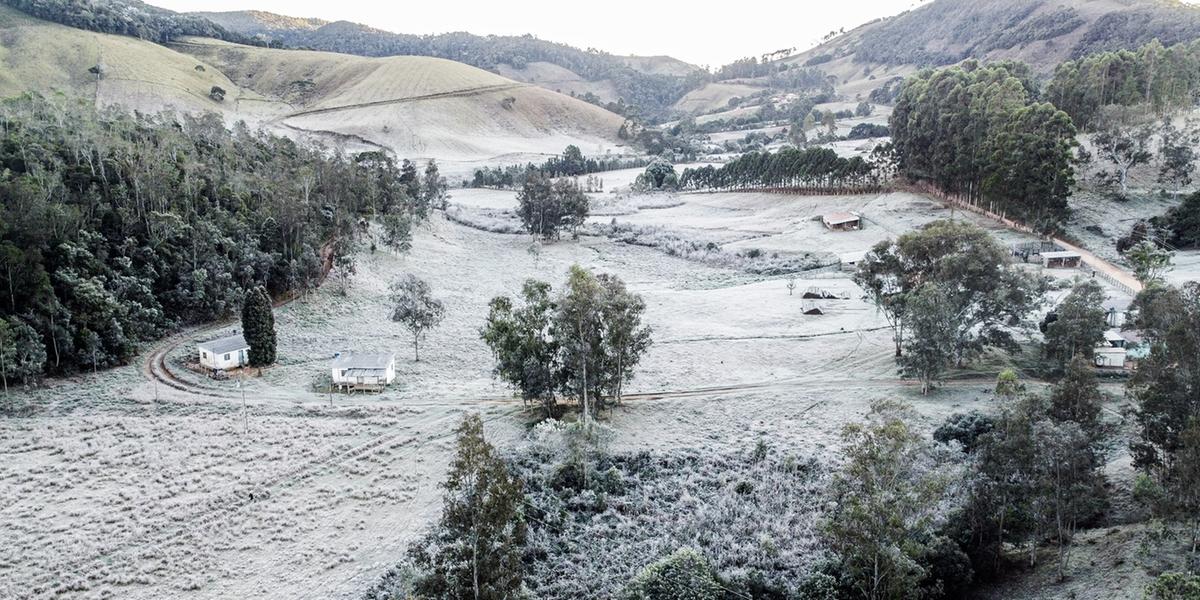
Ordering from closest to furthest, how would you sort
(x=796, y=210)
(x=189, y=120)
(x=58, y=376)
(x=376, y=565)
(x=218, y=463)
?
(x=376, y=565), (x=218, y=463), (x=58, y=376), (x=189, y=120), (x=796, y=210)

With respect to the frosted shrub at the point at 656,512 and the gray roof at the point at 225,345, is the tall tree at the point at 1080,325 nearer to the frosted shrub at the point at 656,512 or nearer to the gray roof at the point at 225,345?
the frosted shrub at the point at 656,512

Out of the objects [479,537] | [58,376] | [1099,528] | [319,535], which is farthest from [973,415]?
[58,376]

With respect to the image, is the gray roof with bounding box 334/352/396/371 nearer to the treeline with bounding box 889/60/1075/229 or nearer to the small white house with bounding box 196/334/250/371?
the small white house with bounding box 196/334/250/371

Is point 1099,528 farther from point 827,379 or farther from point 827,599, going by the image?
point 827,379

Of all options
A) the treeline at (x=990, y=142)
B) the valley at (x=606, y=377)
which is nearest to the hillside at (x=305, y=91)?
the valley at (x=606, y=377)

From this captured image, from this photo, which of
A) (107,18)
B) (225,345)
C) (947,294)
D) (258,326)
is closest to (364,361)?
(258,326)
